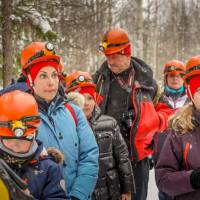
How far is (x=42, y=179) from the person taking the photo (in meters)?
2.62

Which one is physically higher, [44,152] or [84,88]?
[84,88]

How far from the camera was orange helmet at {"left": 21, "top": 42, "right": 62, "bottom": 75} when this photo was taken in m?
3.38

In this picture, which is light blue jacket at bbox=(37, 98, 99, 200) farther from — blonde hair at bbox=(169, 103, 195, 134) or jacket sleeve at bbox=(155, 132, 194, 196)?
blonde hair at bbox=(169, 103, 195, 134)

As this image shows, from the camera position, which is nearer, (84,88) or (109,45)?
(84,88)

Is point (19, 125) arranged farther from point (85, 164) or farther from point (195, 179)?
point (195, 179)

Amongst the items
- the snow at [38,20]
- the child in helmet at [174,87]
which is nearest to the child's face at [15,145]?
the child in helmet at [174,87]

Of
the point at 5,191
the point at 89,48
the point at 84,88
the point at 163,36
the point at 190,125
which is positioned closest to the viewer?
the point at 5,191

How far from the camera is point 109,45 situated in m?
4.86

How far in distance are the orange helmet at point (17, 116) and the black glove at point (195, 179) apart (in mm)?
1109

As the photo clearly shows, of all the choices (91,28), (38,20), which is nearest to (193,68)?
(38,20)

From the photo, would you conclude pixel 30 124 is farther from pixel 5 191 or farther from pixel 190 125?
pixel 190 125

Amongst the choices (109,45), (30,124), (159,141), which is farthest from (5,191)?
(109,45)

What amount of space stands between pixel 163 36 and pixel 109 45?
133 ft

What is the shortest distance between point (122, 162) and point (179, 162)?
135 cm
